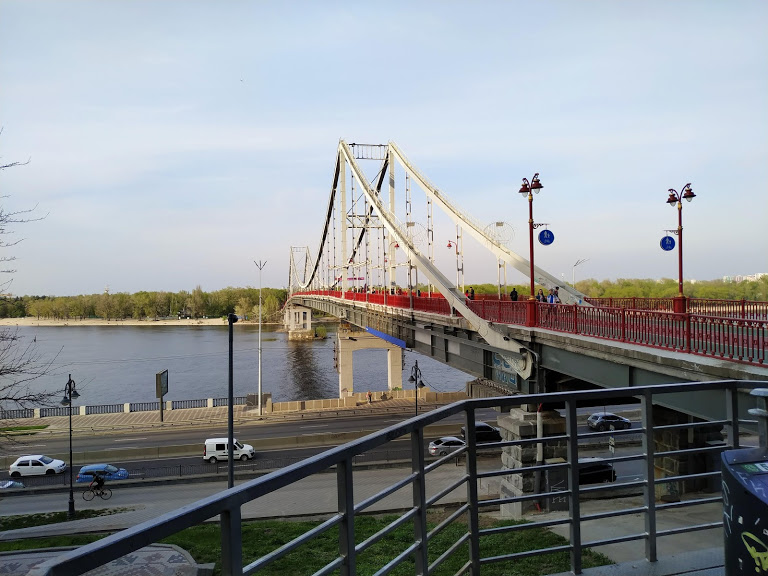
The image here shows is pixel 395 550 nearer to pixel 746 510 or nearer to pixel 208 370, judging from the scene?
pixel 746 510

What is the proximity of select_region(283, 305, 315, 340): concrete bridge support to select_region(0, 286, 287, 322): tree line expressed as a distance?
34196mm

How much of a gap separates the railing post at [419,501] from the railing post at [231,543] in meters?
1.17

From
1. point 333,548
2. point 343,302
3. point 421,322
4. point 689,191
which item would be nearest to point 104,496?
point 421,322

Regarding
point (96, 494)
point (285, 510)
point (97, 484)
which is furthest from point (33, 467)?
point (285, 510)

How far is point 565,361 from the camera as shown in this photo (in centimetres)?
1361

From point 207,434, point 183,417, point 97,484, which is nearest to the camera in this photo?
point 97,484

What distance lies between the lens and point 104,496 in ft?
67.8

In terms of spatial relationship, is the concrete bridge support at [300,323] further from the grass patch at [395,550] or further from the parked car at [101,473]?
the grass patch at [395,550]

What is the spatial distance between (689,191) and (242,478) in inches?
679

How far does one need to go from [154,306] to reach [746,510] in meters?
156

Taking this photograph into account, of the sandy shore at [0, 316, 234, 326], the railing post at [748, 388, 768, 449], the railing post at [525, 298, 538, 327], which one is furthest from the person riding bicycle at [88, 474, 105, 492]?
the sandy shore at [0, 316, 234, 326]

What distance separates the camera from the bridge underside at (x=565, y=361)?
846cm

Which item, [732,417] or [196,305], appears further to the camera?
[196,305]

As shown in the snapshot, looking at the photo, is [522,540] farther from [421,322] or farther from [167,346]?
[167,346]
